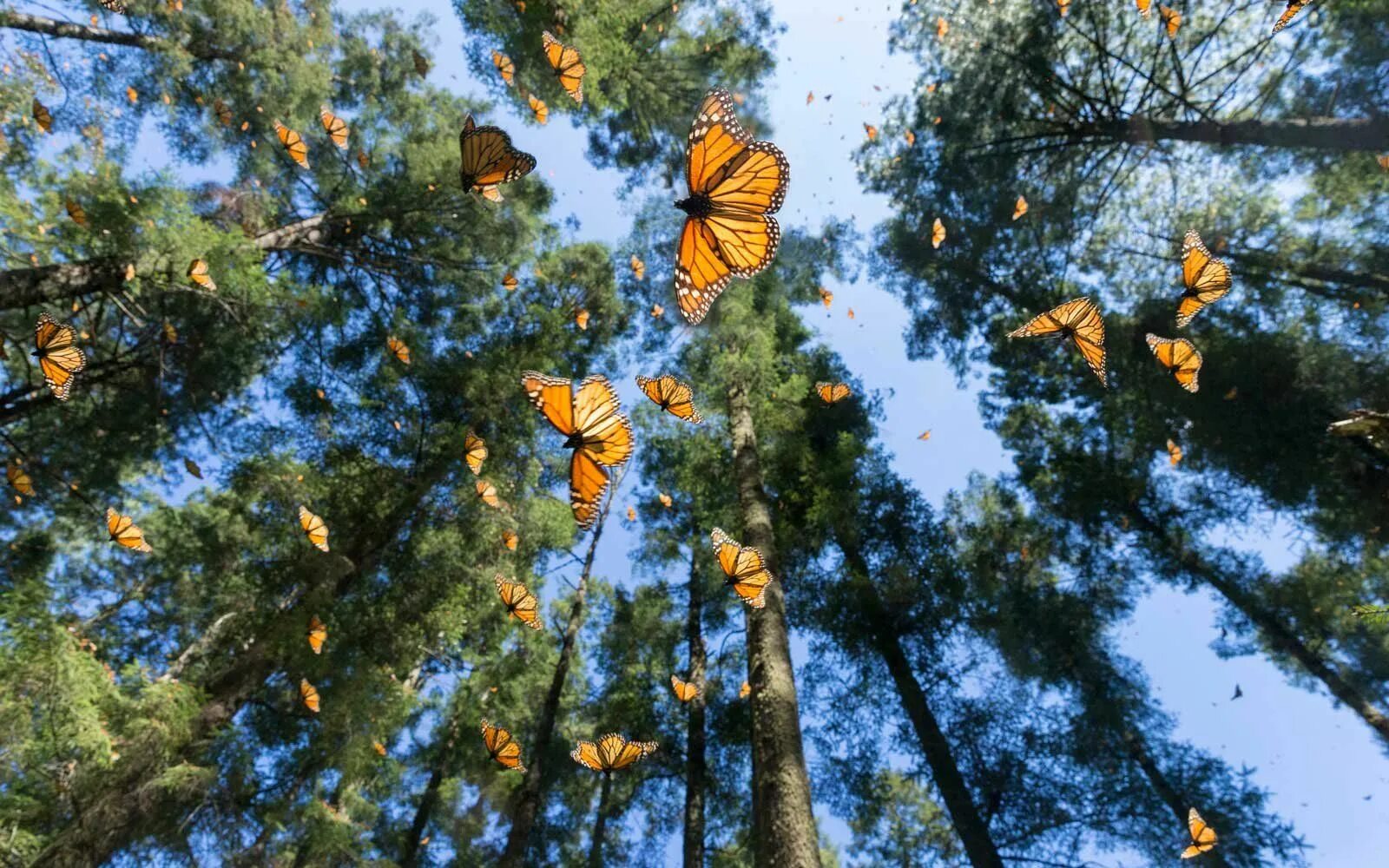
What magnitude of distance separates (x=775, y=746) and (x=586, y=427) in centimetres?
254

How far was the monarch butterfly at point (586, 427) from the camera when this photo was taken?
3227 mm

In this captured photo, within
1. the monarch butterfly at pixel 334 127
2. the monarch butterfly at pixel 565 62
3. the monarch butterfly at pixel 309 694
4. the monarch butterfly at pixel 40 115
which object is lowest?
the monarch butterfly at pixel 309 694

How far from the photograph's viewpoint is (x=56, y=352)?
16.8ft

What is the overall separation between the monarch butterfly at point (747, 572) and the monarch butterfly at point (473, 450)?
4.22 meters

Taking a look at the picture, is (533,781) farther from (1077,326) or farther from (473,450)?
(1077,326)

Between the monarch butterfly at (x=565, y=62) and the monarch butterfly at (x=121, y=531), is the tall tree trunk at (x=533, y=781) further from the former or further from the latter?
the monarch butterfly at (x=565, y=62)

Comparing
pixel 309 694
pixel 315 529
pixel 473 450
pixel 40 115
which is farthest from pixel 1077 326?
pixel 40 115

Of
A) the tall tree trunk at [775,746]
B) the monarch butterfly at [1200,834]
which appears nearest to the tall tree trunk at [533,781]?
the tall tree trunk at [775,746]

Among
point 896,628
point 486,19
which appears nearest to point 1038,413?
point 896,628

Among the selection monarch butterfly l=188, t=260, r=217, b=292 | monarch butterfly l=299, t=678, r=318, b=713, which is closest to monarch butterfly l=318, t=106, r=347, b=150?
monarch butterfly l=188, t=260, r=217, b=292

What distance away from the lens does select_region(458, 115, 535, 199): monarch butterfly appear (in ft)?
16.1

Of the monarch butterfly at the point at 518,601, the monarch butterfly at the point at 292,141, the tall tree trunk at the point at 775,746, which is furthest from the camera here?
the monarch butterfly at the point at 292,141

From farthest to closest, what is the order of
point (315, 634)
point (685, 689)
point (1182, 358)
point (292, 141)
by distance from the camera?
point (292, 141) → point (685, 689) → point (315, 634) → point (1182, 358)

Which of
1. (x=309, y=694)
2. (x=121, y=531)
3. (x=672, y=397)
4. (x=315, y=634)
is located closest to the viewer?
(x=672, y=397)
